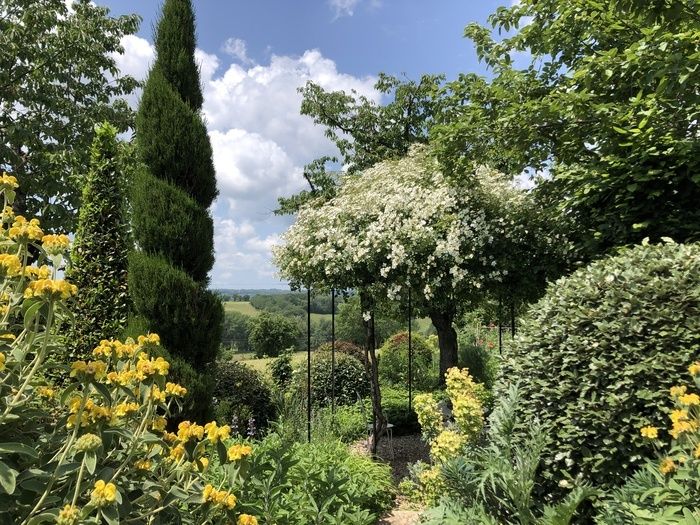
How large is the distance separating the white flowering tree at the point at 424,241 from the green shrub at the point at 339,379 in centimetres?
332

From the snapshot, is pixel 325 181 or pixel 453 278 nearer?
pixel 453 278

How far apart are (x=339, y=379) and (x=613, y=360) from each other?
21.0 ft

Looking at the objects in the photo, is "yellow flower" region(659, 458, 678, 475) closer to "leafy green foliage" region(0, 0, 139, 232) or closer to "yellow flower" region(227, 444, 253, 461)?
"yellow flower" region(227, 444, 253, 461)

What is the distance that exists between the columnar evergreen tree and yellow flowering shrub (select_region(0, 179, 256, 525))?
3210 millimetres

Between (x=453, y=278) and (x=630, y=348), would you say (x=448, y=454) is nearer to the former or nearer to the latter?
(x=630, y=348)

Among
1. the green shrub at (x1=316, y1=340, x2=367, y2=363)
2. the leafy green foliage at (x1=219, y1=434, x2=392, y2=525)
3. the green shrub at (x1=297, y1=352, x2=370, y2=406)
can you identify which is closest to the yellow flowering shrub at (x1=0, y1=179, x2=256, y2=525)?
the leafy green foliage at (x1=219, y1=434, x2=392, y2=525)

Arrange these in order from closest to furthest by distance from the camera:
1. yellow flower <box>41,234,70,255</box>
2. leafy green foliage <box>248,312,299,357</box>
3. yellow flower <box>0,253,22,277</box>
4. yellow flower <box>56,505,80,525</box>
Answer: yellow flower <box>56,505,80,525</box> < yellow flower <box>0,253,22,277</box> < yellow flower <box>41,234,70,255</box> < leafy green foliage <box>248,312,299,357</box>

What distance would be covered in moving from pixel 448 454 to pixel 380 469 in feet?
3.36

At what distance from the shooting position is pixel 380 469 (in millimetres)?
4039

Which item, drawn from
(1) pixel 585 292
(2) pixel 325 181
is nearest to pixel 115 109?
(2) pixel 325 181

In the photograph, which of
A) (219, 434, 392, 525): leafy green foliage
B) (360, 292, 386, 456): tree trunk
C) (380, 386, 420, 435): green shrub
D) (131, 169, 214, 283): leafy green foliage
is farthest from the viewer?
(380, 386, 420, 435): green shrub

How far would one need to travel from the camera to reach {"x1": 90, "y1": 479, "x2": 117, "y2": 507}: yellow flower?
1106 mm

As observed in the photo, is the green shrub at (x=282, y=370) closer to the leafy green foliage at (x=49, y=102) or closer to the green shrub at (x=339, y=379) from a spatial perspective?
the green shrub at (x=339, y=379)

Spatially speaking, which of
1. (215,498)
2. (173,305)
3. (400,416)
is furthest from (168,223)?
(400,416)
